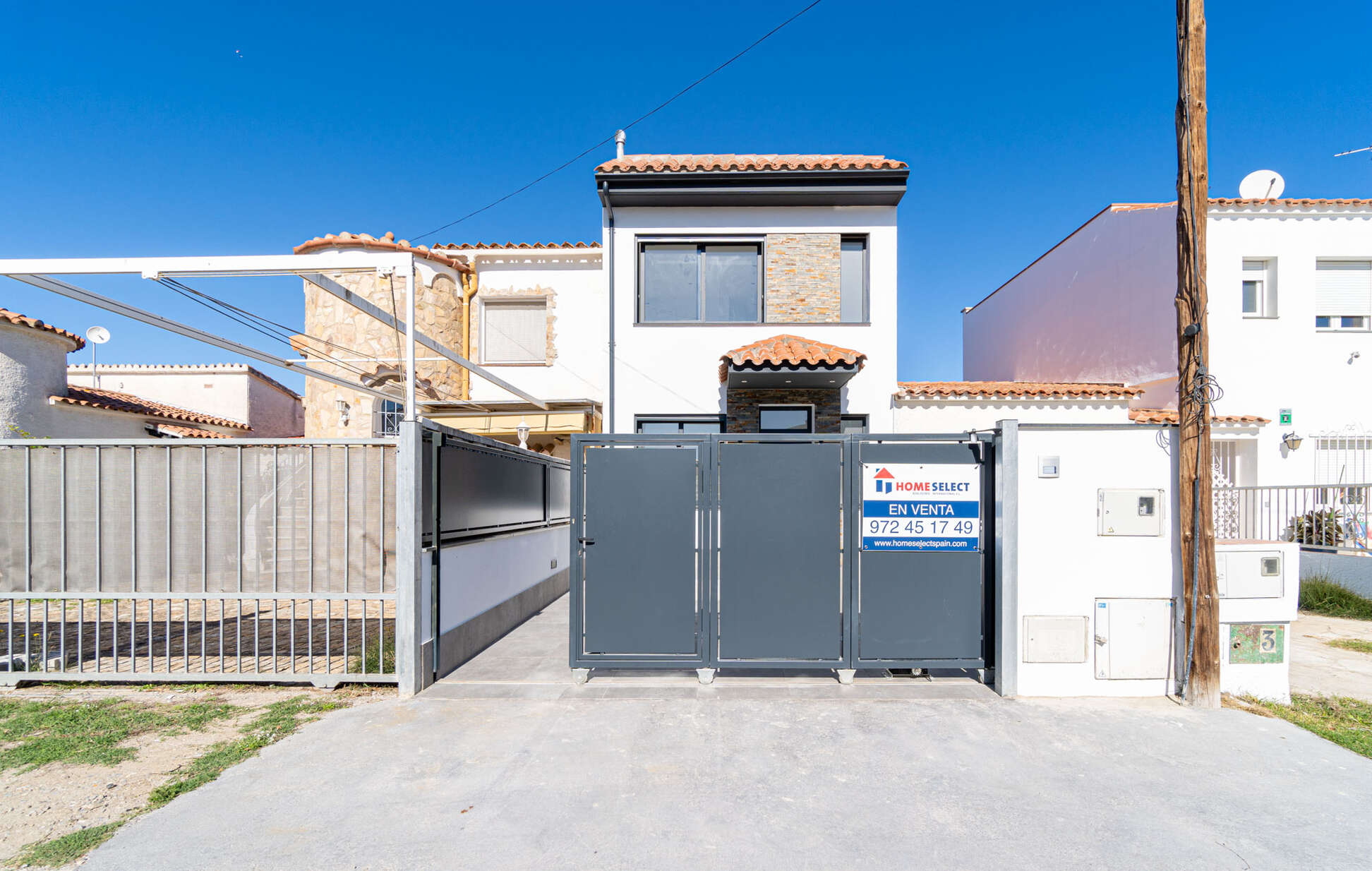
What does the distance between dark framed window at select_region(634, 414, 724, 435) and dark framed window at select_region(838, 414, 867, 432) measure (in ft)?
6.91

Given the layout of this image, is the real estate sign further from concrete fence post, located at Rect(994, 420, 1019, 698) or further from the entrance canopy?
the entrance canopy

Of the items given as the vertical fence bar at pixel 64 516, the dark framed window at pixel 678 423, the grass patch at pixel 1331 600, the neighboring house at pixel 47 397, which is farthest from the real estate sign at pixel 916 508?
the neighboring house at pixel 47 397

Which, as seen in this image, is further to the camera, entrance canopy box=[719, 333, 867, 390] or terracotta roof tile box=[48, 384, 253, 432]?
terracotta roof tile box=[48, 384, 253, 432]

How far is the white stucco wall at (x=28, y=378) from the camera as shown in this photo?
11133mm

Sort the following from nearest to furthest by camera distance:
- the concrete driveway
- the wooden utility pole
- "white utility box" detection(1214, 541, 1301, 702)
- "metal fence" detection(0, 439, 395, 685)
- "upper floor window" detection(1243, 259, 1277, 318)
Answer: the concrete driveway, the wooden utility pole, "white utility box" detection(1214, 541, 1301, 702), "metal fence" detection(0, 439, 395, 685), "upper floor window" detection(1243, 259, 1277, 318)

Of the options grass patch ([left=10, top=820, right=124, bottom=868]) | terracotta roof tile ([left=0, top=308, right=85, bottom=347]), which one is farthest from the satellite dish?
terracotta roof tile ([left=0, top=308, right=85, bottom=347])

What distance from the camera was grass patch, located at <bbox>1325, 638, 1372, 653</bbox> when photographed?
6.94 m

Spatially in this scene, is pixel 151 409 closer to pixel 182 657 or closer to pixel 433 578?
pixel 182 657

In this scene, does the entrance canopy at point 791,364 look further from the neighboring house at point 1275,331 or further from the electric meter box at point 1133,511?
the neighboring house at point 1275,331

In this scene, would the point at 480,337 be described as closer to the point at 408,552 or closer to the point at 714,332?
the point at 714,332

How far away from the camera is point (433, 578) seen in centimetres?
545

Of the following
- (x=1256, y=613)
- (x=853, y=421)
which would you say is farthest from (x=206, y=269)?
(x=1256, y=613)

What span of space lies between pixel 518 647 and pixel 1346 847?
6696 millimetres

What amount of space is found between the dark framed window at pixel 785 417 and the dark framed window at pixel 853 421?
0.52 metres
